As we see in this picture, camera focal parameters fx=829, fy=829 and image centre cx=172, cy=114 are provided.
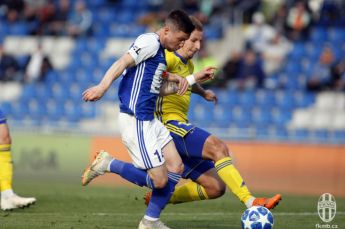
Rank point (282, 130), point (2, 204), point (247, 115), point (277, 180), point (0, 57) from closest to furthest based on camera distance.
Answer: point (2, 204)
point (277, 180)
point (282, 130)
point (247, 115)
point (0, 57)

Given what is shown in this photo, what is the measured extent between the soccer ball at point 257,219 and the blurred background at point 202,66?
27.1 feet

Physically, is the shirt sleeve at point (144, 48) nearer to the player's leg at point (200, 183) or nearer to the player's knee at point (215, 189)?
the player's leg at point (200, 183)

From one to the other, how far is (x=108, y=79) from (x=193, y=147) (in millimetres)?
1858

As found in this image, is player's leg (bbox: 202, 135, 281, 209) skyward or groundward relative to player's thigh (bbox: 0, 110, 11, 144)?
groundward

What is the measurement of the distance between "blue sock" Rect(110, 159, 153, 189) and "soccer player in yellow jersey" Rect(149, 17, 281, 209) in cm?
81

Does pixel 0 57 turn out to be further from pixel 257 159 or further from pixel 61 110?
pixel 257 159

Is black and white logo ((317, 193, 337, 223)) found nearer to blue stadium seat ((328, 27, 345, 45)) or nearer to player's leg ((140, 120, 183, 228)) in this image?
player's leg ((140, 120, 183, 228))

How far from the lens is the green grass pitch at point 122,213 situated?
982 cm

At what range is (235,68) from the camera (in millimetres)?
21422

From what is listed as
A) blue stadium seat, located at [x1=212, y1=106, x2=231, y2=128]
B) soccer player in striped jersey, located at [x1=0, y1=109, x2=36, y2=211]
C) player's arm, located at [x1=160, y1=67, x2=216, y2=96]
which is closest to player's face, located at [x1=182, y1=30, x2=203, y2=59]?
player's arm, located at [x1=160, y1=67, x2=216, y2=96]

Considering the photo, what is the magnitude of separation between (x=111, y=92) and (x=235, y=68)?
3.50 metres

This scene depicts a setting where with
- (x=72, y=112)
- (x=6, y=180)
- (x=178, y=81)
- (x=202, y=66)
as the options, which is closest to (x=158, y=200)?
(x=178, y=81)

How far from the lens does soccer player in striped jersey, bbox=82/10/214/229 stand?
9055mm

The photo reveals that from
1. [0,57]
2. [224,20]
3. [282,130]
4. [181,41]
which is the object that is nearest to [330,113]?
[282,130]
